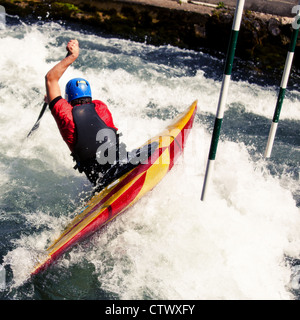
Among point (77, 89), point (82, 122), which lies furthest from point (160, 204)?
point (77, 89)

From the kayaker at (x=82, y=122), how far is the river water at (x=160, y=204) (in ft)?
1.88

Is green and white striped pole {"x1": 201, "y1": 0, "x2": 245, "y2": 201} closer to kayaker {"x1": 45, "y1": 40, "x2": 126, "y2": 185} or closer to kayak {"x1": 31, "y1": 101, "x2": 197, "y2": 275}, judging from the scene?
kayak {"x1": 31, "y1": 101, "x2": 197, "y2": 275}

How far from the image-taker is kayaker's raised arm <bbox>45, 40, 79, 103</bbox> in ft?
9.35

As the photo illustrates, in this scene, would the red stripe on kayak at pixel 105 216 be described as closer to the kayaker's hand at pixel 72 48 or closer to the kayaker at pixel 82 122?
the kayaker at pixel 82 122

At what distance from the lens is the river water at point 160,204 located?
→ 278 cm

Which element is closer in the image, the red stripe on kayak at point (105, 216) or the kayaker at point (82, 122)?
the red stripe on kayak at point (105, 216)

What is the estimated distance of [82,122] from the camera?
2977 millimetres

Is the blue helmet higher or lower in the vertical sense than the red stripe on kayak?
higher

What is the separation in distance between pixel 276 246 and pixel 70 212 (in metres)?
1.92

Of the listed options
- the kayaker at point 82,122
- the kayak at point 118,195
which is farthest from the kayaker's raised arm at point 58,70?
the kayak at point 118,195

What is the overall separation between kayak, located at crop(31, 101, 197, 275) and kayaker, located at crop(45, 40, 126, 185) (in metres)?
0.25

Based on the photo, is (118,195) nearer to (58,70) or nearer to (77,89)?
(77,89)

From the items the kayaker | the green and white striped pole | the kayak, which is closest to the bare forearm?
the kayaker
